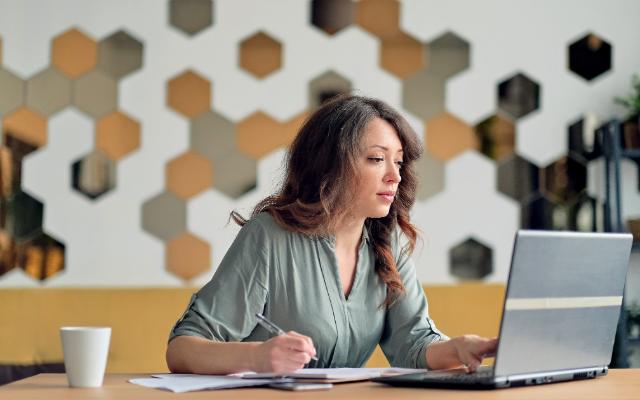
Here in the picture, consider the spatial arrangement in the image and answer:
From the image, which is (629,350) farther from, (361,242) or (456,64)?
(361,242)

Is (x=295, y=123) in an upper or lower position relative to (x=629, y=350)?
upper

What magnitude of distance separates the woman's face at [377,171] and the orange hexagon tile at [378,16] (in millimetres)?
1301

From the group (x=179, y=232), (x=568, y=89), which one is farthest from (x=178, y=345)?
(x=568, y=89)

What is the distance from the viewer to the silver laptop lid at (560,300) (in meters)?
1.29

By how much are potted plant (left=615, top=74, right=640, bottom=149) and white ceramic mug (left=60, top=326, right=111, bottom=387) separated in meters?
2.13

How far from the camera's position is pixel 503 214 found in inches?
124

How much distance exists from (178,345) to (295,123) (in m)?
1.56

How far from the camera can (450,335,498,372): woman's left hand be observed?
1.53m

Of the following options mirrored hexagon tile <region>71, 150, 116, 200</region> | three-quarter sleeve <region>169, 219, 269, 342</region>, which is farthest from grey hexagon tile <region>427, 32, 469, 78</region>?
three-quarter sleeve <region>169, 219, 269, 342</region>

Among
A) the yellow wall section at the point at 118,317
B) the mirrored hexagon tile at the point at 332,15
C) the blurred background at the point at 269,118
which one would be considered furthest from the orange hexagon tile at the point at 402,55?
the yellow wall section at the point at 118,317

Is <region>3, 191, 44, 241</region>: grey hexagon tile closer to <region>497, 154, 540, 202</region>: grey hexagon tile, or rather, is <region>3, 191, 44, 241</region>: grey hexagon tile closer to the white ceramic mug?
<region>497, 154, 540, 202</region>: grey hexagon tile

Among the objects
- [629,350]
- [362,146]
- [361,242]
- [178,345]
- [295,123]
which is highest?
[295,123]

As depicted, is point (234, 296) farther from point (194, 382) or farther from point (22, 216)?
point (22, 216)

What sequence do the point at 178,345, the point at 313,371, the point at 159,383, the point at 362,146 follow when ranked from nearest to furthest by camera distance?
1. the point at 159,383
2. the point at 313,371
3. the point at 178,345
4. the point at 362,146
